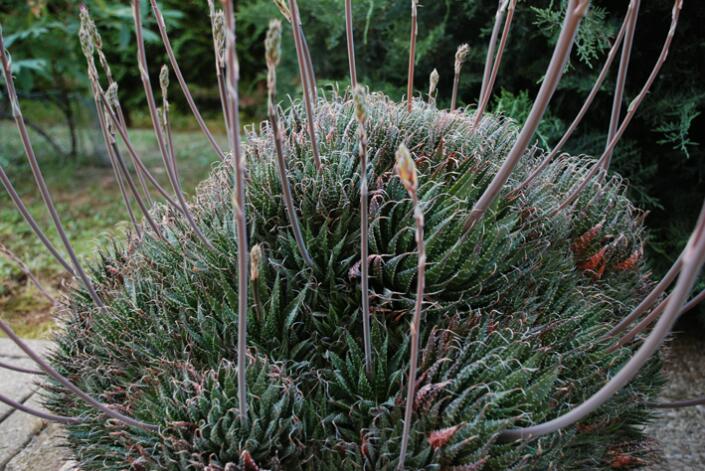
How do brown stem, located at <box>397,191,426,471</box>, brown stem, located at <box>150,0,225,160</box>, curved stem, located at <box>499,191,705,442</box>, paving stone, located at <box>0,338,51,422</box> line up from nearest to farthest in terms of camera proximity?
curved stem, located at <box>499,191,705,442</box>, brown stem, located at <box>397,191,426,471</box>, brown stem, located at <box>150,0,225,160</box>, paving stone, located at <box>0,338,51,422</box>

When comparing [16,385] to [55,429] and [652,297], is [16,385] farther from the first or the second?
[652,297]

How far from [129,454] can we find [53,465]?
93 centimetres

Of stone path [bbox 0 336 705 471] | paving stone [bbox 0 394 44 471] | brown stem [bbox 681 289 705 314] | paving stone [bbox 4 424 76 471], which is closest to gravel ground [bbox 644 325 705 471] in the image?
stone path [bbox 0 336 705 471]

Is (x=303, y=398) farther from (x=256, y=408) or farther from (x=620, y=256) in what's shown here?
(x=620, y=256)

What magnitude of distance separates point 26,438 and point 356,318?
58.9 inches

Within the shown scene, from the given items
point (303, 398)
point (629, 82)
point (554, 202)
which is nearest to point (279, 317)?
point (303, 398)

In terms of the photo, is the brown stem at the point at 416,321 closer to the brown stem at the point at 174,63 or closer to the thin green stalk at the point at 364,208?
the thin green stalk at the point at 364,208

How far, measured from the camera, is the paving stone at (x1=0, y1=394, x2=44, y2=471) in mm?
2127

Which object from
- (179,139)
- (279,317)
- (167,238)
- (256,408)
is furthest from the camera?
(179,139)

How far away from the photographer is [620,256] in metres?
1.97

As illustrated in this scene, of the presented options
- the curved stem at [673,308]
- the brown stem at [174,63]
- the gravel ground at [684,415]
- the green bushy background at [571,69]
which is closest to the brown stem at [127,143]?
the brown stem at [174,63]

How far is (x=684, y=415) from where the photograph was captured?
8.38 ft

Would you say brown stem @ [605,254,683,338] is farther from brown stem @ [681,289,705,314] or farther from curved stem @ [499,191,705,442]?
curved stem @ [499,191,705,442]

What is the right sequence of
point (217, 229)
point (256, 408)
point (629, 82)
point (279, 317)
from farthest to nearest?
point (629, 82) → point (217, 229) → point (279, 317) → point (256, 408)
